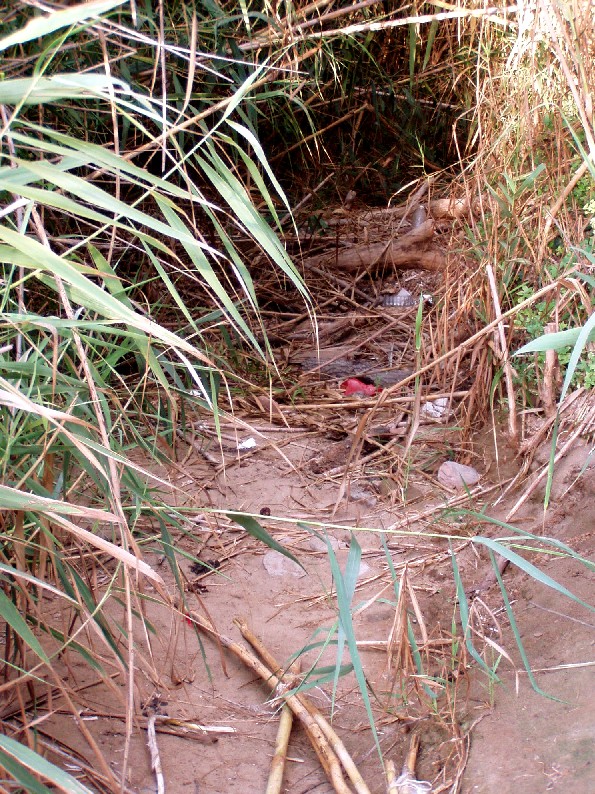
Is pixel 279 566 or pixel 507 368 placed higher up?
pixel 507 368

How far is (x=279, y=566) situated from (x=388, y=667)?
711mm

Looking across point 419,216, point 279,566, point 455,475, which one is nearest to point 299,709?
point 279,566

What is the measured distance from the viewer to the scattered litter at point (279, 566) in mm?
2520

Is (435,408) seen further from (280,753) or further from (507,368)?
(280,753)

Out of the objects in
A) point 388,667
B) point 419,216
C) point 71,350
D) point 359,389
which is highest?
point 71,350

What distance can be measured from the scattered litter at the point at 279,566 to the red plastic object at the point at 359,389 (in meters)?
1.11

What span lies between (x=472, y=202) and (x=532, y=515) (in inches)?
48.5

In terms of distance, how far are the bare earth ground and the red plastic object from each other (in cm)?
79

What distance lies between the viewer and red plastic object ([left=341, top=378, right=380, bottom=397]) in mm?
3523

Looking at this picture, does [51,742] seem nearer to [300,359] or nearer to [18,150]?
[18,150]

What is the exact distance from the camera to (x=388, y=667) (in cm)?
189

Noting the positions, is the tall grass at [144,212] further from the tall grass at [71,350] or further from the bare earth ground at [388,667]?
the bare earth ground at [388,667]

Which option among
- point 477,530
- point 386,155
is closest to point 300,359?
point 477,530

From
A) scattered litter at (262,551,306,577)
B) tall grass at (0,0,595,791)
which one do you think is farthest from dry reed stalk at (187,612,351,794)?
scattered litter at (262,551,306,577)
